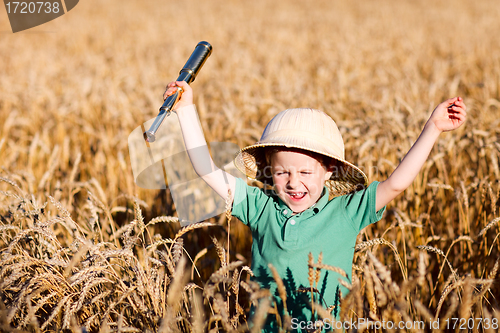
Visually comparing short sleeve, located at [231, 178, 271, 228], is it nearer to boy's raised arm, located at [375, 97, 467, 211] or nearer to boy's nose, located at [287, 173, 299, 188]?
boy's nose, located at [287, 173, 299, 188]

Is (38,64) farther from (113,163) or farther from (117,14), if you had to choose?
(117,14)

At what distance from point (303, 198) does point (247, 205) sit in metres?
0.27

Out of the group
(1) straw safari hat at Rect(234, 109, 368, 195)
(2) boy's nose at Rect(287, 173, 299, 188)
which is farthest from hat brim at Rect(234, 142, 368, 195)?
(2) boy's nose at Rect(287, 173, 299, 188)

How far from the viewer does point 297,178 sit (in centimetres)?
164

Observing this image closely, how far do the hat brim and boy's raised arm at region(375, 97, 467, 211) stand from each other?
221mm

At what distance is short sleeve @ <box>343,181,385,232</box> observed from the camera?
1617mm

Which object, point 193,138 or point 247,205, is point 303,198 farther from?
point 193,138

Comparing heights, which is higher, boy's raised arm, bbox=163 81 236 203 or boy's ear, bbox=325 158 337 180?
boy's raised arm, bbox=163 81 236 203

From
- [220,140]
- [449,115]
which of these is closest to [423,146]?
[449,115]

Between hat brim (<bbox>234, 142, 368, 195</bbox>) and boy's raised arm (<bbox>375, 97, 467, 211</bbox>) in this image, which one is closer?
boy's raised arm (<bbox>375, 97, 467, 211</bbox>)

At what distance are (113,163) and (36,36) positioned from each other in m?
9.01

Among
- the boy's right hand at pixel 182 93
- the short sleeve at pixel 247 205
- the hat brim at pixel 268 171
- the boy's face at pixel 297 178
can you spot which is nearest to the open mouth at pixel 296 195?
the boy's face at pixel 297 178

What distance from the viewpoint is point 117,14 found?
1416 centimetres

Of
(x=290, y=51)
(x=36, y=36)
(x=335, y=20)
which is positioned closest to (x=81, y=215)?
(x=290, y=51)
